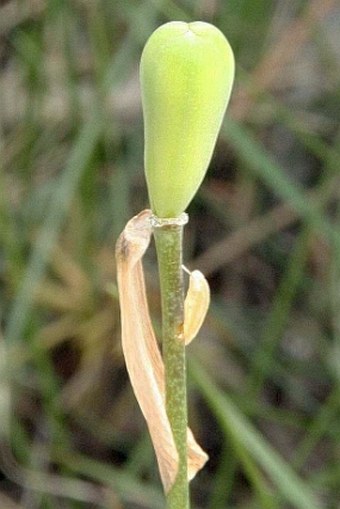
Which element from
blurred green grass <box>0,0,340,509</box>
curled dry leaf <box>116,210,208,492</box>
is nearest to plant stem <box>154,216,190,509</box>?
curled dry leaf <box>116,210,208,492</box>

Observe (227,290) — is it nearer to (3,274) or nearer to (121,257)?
(3,274)

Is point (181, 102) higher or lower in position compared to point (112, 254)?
higher

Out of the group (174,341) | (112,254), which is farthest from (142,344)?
(112,254)

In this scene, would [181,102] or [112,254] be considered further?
[112,254]

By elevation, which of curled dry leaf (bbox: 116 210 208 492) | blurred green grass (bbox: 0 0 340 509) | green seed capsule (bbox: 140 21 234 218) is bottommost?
blurred green grass (bbox: 0 0 340 509)

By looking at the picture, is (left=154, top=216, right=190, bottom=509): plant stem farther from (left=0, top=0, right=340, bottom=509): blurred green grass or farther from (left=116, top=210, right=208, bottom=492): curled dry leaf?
(left=0, top=0, right=340, bottom=509): blurred green grass

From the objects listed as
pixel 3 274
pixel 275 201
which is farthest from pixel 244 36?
pixel 3 274

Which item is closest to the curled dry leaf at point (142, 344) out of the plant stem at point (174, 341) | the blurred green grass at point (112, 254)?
the plant stem at point (174, 341)

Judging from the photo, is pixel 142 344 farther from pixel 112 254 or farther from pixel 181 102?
pixel 112 254
